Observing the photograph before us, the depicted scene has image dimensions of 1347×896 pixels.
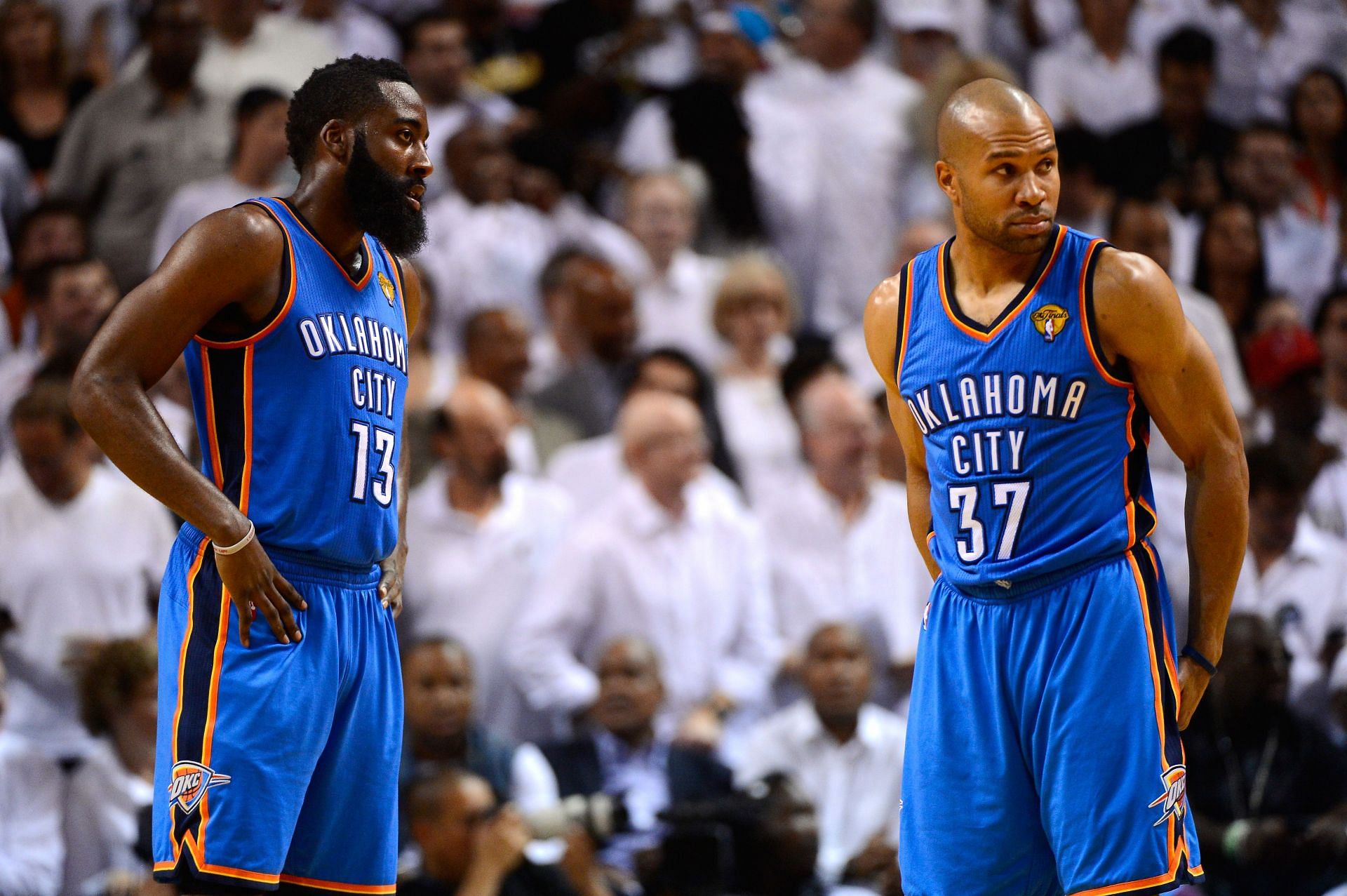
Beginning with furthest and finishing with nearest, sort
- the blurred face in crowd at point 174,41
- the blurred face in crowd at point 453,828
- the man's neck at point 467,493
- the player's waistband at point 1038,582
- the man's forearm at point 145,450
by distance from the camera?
the blurred face in crowd at point 174,41 < the man's neck at point 467,493 < the blurred face in crowd at point 453,828 < the player's waistband at point 1038,582 < the man's forearm at point 145,450

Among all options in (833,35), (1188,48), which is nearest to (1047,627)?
(833,35)

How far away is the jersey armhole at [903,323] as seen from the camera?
4207 mm

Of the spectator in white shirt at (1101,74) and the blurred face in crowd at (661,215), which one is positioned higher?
the spectator in white shirt at (1101,74)

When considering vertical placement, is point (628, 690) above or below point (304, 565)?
below

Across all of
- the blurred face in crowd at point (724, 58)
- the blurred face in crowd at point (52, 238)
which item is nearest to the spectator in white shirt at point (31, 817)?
the blurred face in crowd at point (52, 238)

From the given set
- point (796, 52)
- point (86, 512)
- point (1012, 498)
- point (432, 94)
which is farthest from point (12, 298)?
point (1012, 498)

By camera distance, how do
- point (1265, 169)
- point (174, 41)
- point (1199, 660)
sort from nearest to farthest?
point (1199, 660) < point (174, 41) < point (1265, 169)

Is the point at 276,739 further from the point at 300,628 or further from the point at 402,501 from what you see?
the point at 402,501

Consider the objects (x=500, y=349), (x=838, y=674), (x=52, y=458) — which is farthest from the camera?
(x=500, y=349)

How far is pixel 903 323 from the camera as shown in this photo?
422 centimetres

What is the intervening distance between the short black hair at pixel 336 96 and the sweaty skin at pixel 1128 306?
134 cm

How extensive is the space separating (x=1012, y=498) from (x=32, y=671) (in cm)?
455

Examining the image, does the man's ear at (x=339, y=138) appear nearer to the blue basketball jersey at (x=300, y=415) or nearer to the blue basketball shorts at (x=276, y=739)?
the blue basketball jersey at (x=300, y=415)

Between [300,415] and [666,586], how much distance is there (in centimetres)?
391
